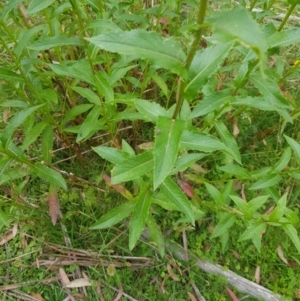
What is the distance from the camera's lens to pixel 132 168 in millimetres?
1511

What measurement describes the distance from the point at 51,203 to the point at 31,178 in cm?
55

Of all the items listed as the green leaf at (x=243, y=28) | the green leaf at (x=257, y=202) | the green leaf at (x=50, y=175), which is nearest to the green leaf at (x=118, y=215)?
the green leaf at (x=50, y=175)

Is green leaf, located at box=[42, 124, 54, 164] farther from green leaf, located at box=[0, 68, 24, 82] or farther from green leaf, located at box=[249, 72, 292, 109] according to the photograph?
green leaf, located at box=[249, 72, 292, 109]

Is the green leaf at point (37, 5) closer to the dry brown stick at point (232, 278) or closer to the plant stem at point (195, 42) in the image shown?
the plant stem at point (195, 42)

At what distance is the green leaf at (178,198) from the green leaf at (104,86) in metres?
0.56

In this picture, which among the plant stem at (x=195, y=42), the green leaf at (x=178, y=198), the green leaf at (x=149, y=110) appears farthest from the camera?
the green leaf at (x=178, y=198)

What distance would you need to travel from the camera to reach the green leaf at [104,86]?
6.22 feet

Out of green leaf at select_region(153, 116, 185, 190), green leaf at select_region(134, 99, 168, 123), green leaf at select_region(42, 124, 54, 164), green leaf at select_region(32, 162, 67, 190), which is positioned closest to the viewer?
green leaf at select_region(153, 116, 185, 190)

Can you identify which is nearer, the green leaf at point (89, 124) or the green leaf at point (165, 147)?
the green leaf at point (165, 147)

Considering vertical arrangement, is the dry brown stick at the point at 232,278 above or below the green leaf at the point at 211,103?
below

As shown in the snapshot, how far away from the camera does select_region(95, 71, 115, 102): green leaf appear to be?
190cm

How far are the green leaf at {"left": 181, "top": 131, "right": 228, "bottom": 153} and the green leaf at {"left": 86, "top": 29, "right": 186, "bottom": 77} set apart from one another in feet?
1.49

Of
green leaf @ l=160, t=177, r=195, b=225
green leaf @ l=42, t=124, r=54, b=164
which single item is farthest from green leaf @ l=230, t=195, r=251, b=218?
green leaf @ l=42, t=124, r=54, b=164

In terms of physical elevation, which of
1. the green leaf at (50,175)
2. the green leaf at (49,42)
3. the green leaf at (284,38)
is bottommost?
the green leaf at (50,175)
